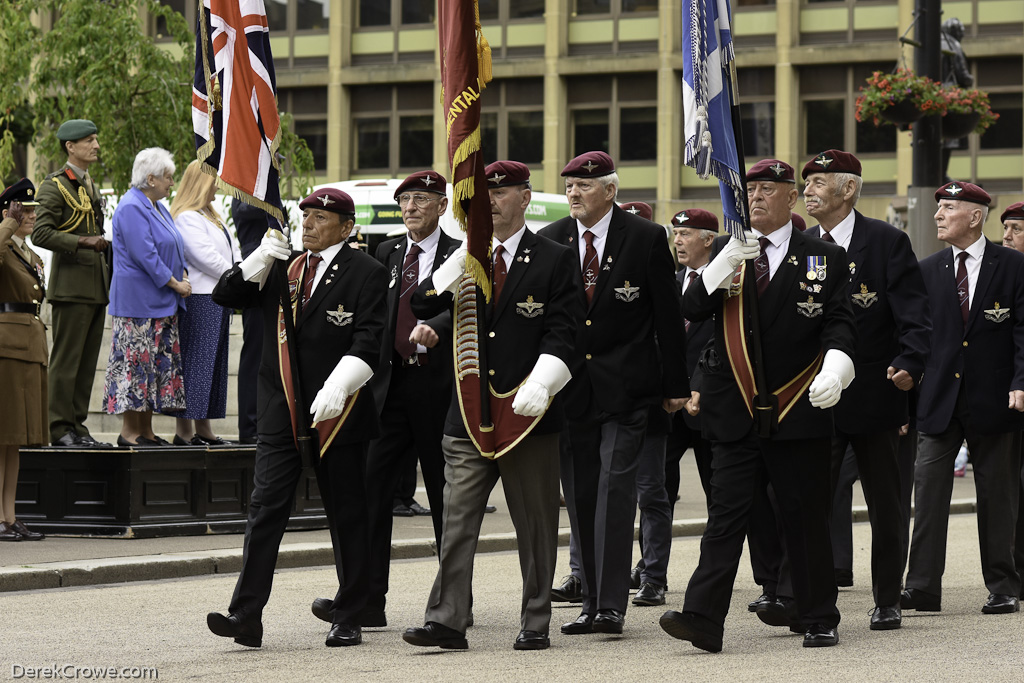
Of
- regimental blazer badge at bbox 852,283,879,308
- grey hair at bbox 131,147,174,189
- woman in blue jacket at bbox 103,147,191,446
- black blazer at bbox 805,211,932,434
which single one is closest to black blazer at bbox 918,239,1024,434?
black blazer at bbox 805,211,932,434

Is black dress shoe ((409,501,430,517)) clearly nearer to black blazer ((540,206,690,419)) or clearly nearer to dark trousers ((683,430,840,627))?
black blazer ((540,206,690,419))

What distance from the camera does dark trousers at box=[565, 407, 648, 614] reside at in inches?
315

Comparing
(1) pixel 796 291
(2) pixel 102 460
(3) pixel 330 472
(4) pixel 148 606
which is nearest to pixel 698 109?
(1) pixel 796 291

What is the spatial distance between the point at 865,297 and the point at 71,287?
5.99 metres

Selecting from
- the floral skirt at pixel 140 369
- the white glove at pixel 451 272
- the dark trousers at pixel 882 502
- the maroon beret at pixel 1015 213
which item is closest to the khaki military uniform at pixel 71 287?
the floral skirt at pixel 140 369

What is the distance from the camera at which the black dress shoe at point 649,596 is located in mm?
9422

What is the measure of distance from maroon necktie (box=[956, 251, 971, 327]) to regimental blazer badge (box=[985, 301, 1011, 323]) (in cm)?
12

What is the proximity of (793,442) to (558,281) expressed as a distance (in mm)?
1316

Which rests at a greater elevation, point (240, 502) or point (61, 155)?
point (61, 155)

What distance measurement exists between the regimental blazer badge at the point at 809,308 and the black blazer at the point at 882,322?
33.7 inches

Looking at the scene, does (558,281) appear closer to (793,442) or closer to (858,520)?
(793,442)

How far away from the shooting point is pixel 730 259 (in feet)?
24.6

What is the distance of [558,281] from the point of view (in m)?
7.63

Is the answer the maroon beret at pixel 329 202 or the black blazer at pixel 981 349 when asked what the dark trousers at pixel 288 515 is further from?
the black blazer at pixel 981 349
